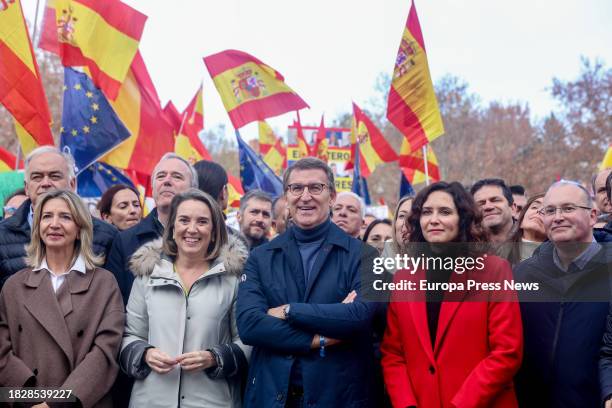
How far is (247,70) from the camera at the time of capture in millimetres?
9438

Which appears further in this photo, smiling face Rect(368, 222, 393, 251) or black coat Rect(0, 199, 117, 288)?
smiling face Rect(368, 222, 393, 251)

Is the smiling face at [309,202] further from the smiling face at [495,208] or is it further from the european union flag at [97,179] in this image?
the european union flag at [97,179]

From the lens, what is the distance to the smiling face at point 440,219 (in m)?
4.11

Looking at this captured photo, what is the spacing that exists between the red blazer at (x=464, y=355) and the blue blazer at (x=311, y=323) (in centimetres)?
25

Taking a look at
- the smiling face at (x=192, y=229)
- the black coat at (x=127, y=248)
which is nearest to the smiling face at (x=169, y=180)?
the black coat at (x=127, y=248)

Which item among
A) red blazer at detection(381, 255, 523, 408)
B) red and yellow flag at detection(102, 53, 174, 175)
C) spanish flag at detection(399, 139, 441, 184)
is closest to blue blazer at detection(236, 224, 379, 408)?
red blazer at detection(381, 255, 523, 408)

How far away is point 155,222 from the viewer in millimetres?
5133

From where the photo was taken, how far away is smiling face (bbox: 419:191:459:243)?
4105 mm

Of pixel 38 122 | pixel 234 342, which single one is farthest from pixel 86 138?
pixel 234 342

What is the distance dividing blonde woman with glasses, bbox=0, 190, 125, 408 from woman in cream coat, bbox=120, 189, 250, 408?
0.17m

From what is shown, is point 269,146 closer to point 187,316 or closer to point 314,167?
point 314,167

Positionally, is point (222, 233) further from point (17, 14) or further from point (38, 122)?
point (17, 14)

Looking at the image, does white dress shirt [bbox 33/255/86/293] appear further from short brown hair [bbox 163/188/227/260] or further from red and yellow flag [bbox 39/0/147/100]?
red and yellow flag [bbox 39/0/147/100]

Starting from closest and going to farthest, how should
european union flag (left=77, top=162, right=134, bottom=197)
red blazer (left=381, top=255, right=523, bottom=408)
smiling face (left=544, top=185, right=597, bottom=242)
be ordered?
red blazer (left=381, top=255, right=523, bottom=408) < smiling face (left=544, top=185, right=597, bottom=242) < european union flag (left=77, top=162, right=134, bottom=197)
